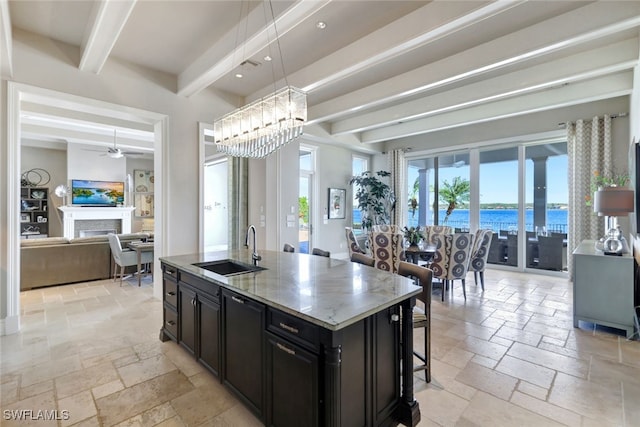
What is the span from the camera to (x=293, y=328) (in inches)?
62.8

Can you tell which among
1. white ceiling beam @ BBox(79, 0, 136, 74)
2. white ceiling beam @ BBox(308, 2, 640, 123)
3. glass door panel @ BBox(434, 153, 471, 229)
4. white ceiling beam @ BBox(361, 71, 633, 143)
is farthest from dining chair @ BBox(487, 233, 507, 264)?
white ceiling beam @ BBox(79, 0, 136, 74)

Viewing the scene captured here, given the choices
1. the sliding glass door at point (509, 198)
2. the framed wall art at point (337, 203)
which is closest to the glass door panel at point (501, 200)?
the sliding glass door at point (509, 198)

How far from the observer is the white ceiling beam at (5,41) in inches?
94.9

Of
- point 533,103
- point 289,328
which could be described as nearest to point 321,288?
point 289,328

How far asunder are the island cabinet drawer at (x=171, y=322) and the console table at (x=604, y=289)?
4333 mm

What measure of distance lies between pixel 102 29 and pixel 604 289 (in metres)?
5.75

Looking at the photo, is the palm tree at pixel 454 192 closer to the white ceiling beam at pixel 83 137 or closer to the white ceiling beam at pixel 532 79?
the white ceiling beam at pixel 532 79

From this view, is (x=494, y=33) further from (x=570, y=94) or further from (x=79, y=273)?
(x=79, y=273)

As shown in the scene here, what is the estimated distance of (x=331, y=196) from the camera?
7.79 metres

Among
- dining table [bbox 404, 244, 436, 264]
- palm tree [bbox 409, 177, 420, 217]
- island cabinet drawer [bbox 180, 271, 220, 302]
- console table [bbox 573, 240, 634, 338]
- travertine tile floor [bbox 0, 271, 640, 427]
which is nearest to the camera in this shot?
travertine tile floor [bbox 0, 271, 640, 427]

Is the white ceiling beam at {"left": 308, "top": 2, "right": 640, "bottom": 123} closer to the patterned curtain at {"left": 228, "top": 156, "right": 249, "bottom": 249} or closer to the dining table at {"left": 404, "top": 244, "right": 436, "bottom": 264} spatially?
the dining table at {"left": 404, "top": 244, "right": 436, "bottom": 264}

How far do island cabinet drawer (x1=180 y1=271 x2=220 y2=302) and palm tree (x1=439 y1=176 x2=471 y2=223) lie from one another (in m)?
6.32

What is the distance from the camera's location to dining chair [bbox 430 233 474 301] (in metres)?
4.34

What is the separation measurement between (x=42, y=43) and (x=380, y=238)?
194 inches
